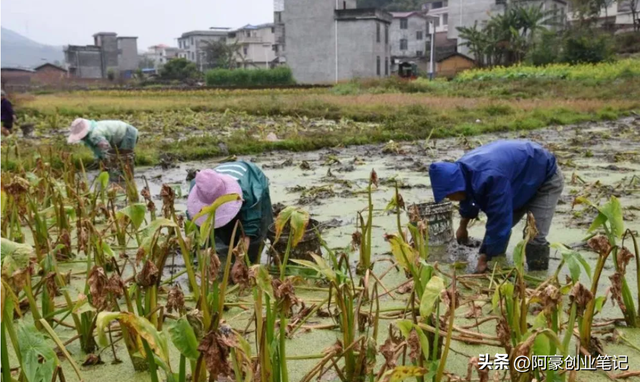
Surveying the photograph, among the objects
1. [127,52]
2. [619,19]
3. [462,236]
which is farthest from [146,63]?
[462,236]

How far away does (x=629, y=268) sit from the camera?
3.45 m

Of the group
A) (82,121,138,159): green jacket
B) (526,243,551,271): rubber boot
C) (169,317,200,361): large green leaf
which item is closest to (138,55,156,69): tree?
(82,121,138,159): green jacket

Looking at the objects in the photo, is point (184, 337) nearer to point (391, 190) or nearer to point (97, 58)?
point (391, 190)

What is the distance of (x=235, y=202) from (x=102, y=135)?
4316mm

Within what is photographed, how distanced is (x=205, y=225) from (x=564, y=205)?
396 cm

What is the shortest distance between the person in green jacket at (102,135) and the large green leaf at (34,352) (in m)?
5.10

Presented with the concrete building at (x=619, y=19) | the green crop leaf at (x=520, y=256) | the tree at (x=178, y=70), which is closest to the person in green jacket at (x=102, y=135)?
the green crop leaf at (x=520, y=256)

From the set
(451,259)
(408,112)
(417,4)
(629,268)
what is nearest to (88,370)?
(451,259)

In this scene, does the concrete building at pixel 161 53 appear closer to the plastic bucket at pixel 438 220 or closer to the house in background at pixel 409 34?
the house in background at pixel 409 34

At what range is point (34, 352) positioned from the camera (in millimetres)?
1663

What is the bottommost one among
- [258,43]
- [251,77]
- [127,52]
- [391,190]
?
[391,190]

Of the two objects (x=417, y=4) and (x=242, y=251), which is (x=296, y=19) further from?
(x=242, y=251)

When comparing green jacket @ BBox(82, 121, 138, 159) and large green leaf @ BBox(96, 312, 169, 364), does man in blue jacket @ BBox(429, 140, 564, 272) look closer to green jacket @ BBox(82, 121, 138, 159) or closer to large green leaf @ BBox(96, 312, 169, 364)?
large green leaf @ BBox(96, 312, 169, 364)

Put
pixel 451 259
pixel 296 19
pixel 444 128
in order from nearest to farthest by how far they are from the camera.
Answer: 1. pixel 451 259
2. pixel 444 128
3. pixel 296 19
